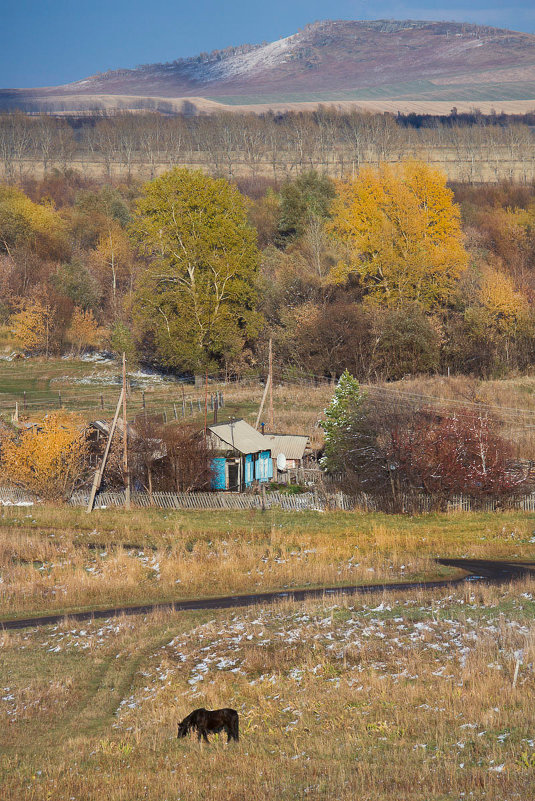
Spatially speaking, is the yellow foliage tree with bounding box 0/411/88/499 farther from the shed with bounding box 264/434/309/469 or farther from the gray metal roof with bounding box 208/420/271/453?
the shed with bounding box 264/434/309/469

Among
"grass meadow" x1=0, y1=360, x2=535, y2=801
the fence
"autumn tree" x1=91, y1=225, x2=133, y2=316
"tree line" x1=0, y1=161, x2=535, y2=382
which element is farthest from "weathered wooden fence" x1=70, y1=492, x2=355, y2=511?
"autumn tree" x1=91, y1=225, x2=133, y2=316

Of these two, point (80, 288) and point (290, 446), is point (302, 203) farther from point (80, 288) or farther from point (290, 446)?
point (290, 446)

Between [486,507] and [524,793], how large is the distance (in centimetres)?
3159

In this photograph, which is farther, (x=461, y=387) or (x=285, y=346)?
(x=285, y=346)

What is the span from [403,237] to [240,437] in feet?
121

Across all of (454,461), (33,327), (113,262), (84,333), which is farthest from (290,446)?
(113,262)

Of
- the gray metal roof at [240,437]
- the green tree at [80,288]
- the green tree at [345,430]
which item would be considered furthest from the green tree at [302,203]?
the green tree at [345,430]

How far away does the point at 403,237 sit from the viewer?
79.7 metres

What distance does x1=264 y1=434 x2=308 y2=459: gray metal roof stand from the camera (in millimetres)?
51438

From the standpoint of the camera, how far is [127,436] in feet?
157

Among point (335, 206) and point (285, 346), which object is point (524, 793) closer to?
point (285, 346)

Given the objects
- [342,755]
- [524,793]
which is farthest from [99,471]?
[524,793]

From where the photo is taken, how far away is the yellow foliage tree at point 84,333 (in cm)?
8606

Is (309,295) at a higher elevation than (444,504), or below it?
higher
